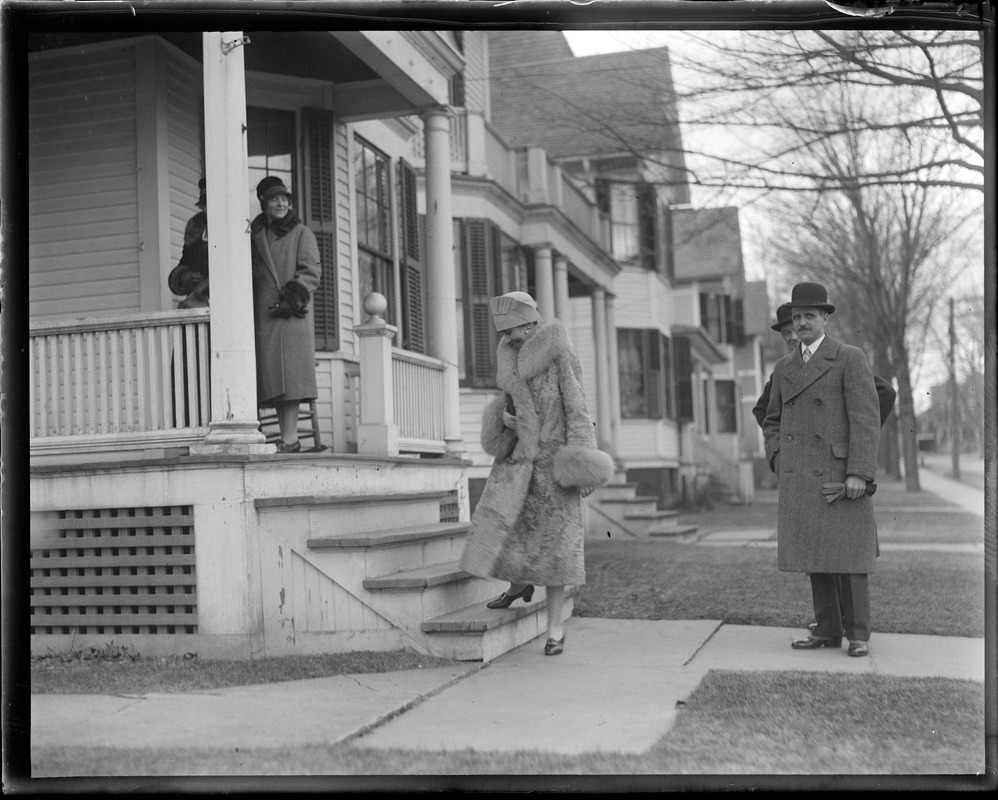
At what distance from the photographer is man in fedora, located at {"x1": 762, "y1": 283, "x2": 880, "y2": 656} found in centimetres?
599

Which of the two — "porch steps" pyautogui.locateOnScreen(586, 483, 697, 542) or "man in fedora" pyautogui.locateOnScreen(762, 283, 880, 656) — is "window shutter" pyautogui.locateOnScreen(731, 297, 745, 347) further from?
"man in fedora" pyautogui.locateOnScreen(762, 283, 880, 656)

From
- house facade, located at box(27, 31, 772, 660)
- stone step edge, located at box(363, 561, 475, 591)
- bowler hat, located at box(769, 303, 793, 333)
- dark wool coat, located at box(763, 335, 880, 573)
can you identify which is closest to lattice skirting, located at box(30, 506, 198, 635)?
house facade, located at box(27, 31, 772, 660)

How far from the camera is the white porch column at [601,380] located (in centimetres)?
1859

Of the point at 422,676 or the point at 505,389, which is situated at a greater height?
the point at 505,389

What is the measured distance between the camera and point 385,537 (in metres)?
6.40

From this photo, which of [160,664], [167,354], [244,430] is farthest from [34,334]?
[160,664]

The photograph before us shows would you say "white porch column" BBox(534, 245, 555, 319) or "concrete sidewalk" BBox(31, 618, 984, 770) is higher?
"white porch column" BBox(534, 245, 555, 319)

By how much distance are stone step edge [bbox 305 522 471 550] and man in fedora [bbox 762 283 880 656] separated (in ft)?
6.94

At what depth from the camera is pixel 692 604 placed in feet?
26.9

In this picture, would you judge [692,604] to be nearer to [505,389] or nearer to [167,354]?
[505,389]

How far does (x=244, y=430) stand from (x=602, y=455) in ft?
6.61

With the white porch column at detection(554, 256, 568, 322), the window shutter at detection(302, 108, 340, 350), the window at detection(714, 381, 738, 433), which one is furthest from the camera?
the window at detection(714, 381, 738, 433)

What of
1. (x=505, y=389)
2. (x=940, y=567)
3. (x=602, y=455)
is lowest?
(x=940, y=567)

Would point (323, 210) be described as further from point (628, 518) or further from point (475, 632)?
point (628, 518)
